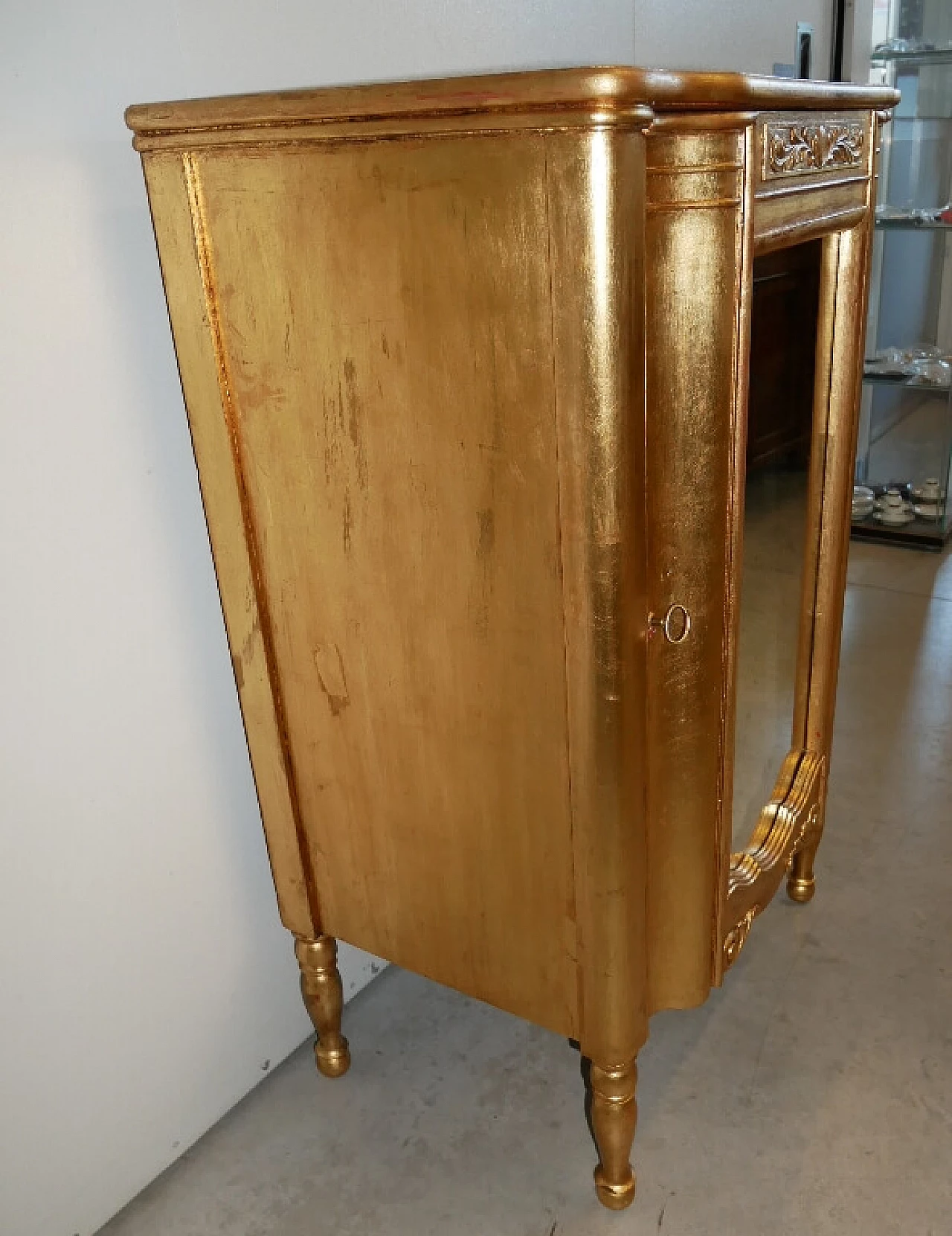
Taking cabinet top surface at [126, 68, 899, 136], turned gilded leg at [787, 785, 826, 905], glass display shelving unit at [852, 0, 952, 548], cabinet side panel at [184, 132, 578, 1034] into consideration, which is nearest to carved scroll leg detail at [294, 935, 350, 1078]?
cabinet side panel at [184, 132, 578, 1034]

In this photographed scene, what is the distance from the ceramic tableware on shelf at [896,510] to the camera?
375cm

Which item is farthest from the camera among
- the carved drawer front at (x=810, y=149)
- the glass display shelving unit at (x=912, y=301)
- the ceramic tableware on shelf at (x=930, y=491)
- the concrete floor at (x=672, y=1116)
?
the ceramic tableware on shelf at (x=930, y=491)

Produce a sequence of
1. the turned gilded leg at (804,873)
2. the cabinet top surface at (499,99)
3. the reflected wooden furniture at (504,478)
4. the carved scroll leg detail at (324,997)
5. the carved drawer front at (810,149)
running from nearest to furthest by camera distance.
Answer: the cabinet top surface at (499,99) < the reflected wooden furniture at (504,478) < the carved drawer front at (810,149) < the carved scroll leg detail at (324,997) < the turned gilded leg at (804,873)

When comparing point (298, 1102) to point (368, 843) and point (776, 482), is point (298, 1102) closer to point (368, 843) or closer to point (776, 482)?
point (368, 843)

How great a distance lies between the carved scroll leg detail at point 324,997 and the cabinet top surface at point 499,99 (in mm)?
1084

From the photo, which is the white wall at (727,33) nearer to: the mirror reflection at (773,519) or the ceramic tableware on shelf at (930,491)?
the mirror reflection at (773,519)

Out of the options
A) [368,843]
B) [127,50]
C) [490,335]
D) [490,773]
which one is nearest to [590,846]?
[490,773]

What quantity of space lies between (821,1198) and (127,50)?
169cm

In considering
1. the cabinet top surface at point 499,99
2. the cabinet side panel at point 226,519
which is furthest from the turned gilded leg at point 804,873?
the cabinet top surface at point 499,99

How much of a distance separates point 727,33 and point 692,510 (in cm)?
168

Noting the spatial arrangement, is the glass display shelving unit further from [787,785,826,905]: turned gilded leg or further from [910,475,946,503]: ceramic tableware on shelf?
[787,785,826,905]: turned gilded leg

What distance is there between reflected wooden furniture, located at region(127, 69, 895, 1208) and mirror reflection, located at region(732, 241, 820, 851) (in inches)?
3.0

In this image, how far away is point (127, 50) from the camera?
3.91ft

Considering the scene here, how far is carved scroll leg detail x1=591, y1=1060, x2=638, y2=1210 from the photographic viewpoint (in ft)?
4.31
